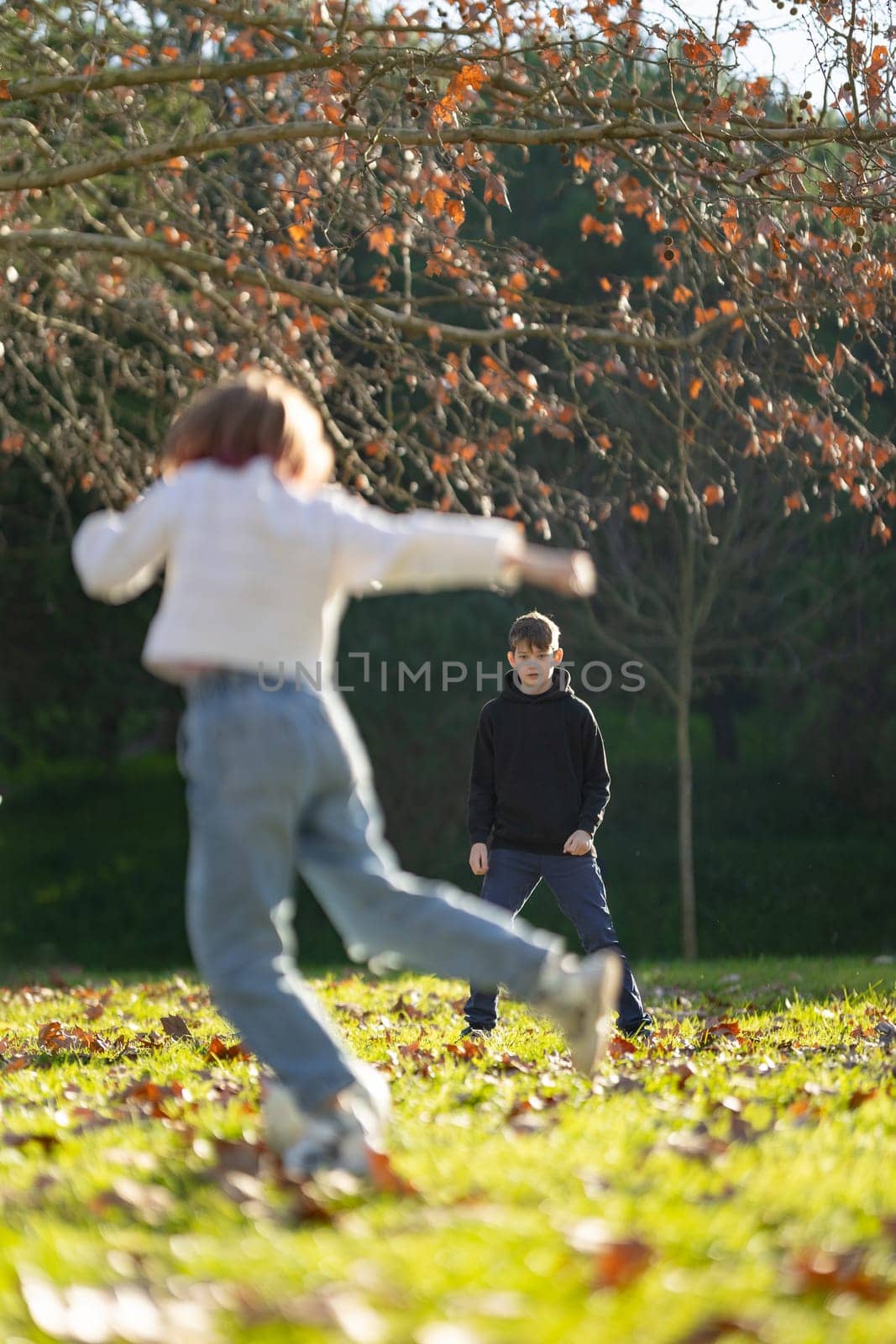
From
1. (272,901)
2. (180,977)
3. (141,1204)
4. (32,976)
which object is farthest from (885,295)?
(32,976)

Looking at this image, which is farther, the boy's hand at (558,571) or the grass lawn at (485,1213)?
the boy's hand at (558,571)

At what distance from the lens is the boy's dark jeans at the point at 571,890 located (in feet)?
19.1

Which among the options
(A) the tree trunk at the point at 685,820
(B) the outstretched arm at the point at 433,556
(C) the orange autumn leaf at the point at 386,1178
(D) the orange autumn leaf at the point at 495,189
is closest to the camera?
(C) the orange autumn leaf at the point at 386,1178

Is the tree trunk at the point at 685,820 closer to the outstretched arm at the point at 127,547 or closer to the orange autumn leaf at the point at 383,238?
the orange autumn leaf at the point at 383,238

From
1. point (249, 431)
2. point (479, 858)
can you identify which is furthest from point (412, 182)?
point (249, 431)

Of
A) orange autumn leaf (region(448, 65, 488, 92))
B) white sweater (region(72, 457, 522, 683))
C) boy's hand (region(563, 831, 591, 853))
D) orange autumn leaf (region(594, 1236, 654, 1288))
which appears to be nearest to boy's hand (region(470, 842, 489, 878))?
boy's hand (region(563, 831, 591, 853))

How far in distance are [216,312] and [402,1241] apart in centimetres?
748

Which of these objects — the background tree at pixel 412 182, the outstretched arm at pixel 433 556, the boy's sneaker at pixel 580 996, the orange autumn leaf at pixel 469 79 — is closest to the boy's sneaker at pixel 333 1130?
the boy's sneaker at pixel 580 996

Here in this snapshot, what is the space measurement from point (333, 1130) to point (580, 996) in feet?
2.28

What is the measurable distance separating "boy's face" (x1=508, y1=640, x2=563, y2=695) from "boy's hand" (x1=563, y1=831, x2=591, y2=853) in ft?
2.12

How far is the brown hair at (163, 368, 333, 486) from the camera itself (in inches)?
122

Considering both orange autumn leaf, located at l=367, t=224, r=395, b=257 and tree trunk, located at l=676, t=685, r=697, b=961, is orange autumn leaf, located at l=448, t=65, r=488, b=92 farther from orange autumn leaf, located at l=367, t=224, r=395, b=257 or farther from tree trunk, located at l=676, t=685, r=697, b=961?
tree trunk, located at l=676, t=685, r=697, b=961

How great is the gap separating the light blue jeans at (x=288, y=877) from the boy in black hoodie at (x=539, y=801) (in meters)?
2.61

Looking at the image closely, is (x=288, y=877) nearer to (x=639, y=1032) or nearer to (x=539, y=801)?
(x=539, y=801)
